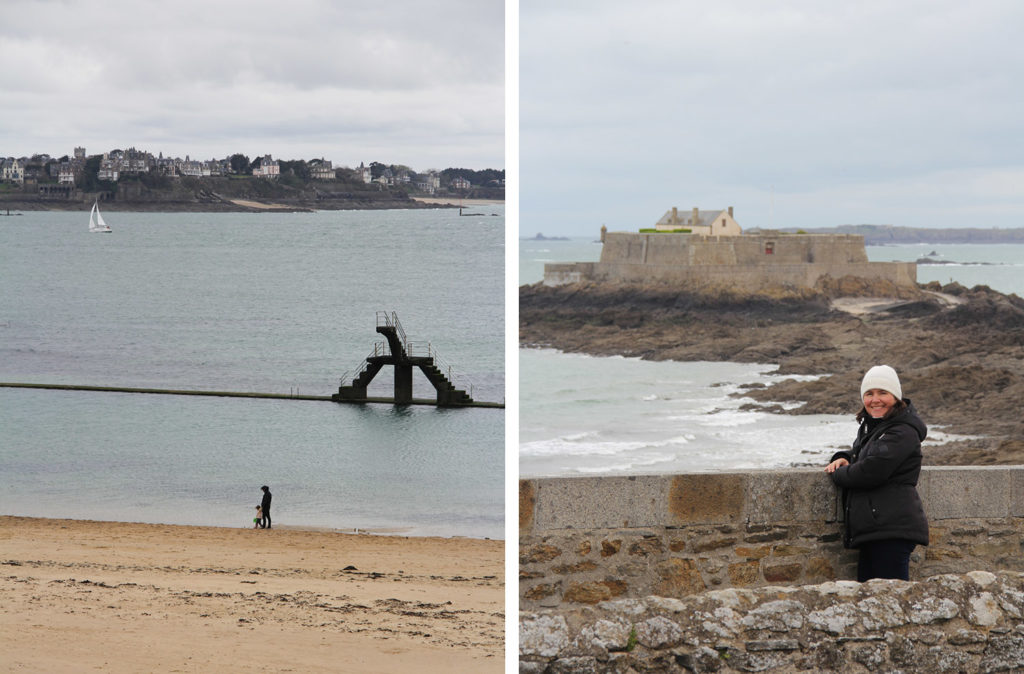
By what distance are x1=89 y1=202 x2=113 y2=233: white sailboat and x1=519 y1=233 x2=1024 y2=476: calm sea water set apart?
16.1m

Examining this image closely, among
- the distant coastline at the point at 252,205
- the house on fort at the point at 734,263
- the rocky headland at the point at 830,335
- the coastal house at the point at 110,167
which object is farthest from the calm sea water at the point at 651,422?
the coastal house at the point at 110,167

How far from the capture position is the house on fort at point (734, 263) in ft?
123

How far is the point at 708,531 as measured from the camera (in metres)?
2.82

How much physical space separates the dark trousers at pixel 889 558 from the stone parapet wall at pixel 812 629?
0.36 m

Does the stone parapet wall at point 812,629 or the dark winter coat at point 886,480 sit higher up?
the dark winter coat at point 886,480

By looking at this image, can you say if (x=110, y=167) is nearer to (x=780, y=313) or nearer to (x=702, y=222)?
(x=702, y=222)

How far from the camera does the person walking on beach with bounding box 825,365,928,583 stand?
2516 mm

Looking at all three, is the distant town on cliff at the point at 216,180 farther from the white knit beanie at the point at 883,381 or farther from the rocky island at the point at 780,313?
the white knit beanie at the point at 883,381

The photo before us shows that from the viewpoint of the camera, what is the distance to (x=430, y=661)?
9.92 meters

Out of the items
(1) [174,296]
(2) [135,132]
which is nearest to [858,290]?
(1) [174,296]

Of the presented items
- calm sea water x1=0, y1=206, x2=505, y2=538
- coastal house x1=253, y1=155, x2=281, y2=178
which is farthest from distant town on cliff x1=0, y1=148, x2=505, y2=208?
calm sea water x1=0, y1=206, x2=505, y2=538

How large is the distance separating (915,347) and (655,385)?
7024 mm

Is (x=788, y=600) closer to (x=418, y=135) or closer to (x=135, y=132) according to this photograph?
(x=418, y=135)

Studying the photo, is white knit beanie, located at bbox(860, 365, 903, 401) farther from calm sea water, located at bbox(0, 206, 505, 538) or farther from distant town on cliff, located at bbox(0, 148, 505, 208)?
distant town on cliff, located at bbox(0, 148, 505, 208)
